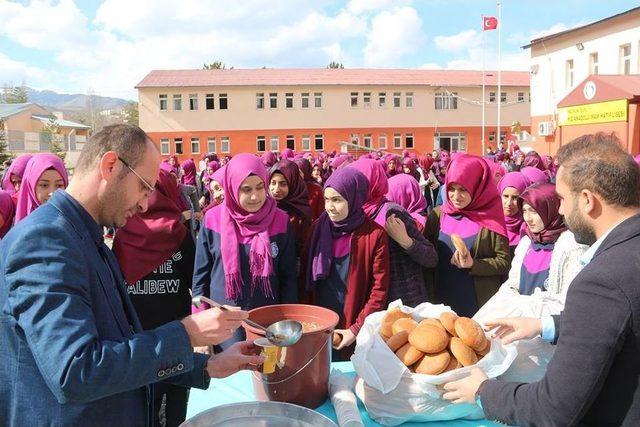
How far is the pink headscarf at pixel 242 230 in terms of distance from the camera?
275 centimetres

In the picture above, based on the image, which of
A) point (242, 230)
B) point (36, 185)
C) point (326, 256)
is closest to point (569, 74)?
point (326, 256)

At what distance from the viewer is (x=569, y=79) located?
22906mm

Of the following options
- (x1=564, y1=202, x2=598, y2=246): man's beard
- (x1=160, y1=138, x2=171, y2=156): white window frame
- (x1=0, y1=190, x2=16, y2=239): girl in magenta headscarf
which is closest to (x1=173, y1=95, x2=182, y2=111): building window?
(x1=160, y1=138, x2=171, y2=156): white window frame

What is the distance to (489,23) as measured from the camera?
86.2ft

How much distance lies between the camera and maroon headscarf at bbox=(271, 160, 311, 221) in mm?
4445

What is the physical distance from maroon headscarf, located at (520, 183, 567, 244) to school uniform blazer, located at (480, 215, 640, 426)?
5.32 ft

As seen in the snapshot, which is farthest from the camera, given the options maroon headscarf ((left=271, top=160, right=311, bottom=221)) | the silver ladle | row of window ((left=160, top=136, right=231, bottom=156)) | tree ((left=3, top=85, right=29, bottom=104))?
tree ((left=3, top=85, right=29, bottom=104))

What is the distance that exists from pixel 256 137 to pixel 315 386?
32.1 m

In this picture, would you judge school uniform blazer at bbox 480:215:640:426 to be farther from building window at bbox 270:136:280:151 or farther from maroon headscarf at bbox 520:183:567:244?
building window at bbox 270:136:280:151

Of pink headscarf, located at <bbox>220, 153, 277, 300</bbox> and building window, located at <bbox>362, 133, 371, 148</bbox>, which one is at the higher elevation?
building window, located at <bbox>362, 133, 371, 148</bbox>

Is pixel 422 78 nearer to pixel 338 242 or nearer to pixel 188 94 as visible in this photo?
pixel 188 94

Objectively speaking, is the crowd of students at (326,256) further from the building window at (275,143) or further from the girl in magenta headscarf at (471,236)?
the building window at (275,143)

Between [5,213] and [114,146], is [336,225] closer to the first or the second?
[114,146]

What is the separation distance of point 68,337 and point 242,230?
176 centimetres
